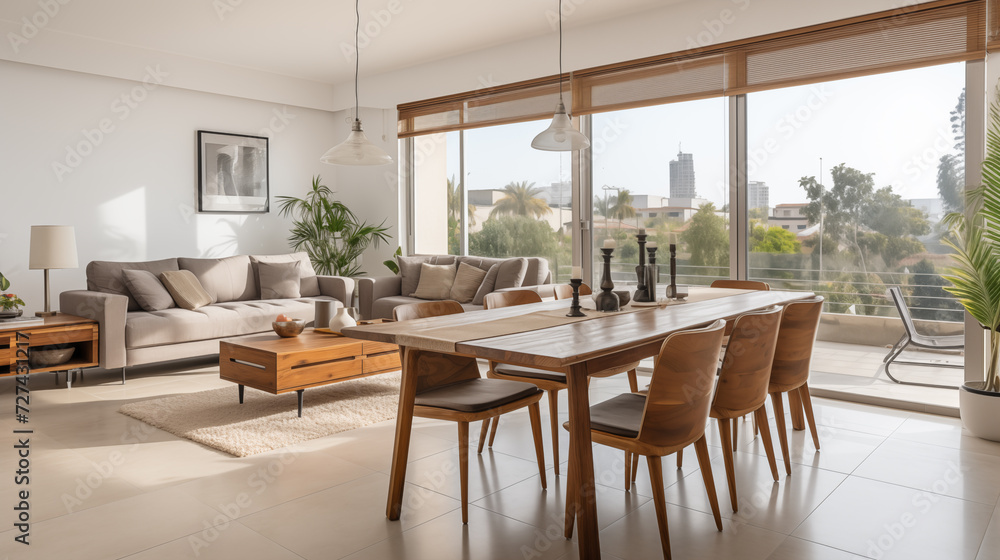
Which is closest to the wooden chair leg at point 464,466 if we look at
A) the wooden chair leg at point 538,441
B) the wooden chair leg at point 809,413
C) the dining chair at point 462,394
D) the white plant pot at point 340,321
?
the dining chair at point 462,394

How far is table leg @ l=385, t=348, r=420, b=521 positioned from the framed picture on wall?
5.24m

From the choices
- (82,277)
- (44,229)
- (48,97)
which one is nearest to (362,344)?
(44,229)

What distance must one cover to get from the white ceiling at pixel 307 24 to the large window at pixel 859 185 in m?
1.38

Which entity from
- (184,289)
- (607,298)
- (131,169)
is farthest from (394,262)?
(607,298)

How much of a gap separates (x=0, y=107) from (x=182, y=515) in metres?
4.74

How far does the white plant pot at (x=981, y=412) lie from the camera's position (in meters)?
3.49

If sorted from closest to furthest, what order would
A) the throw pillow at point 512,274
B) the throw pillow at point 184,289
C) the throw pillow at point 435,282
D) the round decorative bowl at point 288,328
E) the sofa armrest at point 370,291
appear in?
the round decorative bowl at point 288,328, the throw pillow at point 184,289, the throw pillow at point 512,274, the throw pillow at point 435,282, the sofa armrest at point 370,291

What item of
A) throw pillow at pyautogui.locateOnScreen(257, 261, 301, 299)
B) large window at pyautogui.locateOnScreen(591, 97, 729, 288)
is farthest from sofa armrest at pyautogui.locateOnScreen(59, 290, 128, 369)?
large window at pyautogui.locateOnScreen(591, 97, 729, 288)

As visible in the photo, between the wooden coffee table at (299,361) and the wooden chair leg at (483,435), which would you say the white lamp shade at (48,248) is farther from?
the wooden chair leg at (483,435)

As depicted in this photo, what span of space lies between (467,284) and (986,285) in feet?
12.8

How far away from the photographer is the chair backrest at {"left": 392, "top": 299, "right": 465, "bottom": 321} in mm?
2934

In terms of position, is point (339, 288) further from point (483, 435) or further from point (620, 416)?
point (620, 416)

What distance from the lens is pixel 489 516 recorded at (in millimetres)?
2574

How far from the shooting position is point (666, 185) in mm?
5375
